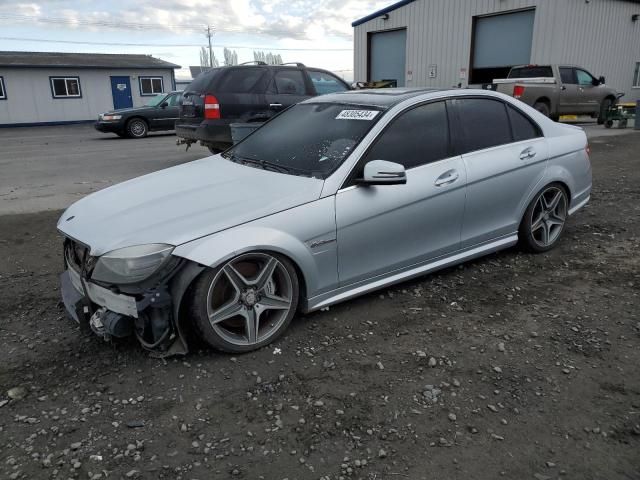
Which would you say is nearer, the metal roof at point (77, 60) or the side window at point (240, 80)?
the side window at point (240, 80)

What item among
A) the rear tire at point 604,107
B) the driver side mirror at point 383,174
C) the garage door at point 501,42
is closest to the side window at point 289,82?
the driver side mirror at point 383,174

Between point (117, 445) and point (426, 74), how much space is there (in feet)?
78.1

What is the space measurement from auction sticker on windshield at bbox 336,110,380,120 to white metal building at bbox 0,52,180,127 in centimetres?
2719

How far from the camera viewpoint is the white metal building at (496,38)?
20.3 metres

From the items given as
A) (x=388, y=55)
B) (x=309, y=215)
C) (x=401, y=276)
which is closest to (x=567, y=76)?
(x=388, y=55)

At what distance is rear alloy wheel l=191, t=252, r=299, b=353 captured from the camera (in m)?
2.97

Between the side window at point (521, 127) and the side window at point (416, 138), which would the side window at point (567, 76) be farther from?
the side window at point (416, 138)

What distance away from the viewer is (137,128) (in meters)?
17.8

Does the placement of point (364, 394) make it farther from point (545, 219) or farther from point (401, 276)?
point (545, 219)

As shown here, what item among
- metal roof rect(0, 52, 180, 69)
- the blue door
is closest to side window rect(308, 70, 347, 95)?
metal roof rect(0, 52, 180, 69)

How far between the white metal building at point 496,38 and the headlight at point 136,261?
21190 mm

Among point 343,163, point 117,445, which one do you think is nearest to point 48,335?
point 117,445

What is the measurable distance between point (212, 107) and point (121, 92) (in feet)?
75.9

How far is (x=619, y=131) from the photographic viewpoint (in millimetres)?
16641
